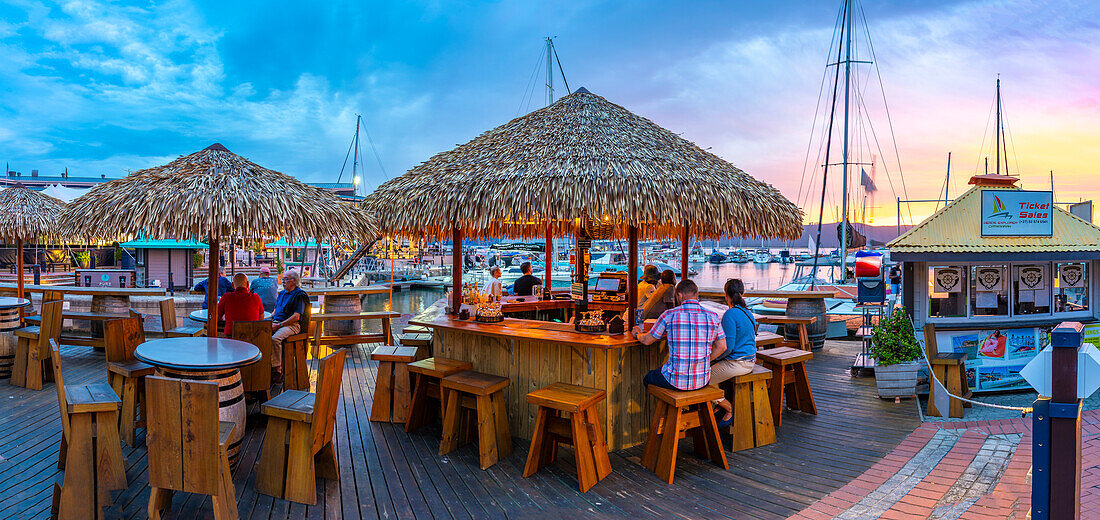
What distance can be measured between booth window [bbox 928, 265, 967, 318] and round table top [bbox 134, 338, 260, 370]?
775 cm

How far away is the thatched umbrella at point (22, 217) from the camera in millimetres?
8734

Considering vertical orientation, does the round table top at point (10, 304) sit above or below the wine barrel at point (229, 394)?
above

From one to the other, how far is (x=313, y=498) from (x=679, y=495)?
102 inches

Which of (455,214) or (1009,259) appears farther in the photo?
(1009,259)

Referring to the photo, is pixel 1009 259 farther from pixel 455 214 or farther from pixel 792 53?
pixel 792 53

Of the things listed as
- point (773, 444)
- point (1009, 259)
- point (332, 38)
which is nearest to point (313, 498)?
point (773, 444)

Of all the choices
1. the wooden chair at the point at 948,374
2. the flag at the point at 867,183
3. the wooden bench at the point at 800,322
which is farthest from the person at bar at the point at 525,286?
the flag at the point at 867,183

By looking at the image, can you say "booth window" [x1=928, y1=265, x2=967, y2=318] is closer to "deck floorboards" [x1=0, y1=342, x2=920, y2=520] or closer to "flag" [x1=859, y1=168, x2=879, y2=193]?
"deck floorboards" [x1=0, y1=342, x2=920, y2=520]

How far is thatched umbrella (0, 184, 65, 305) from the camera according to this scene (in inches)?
344

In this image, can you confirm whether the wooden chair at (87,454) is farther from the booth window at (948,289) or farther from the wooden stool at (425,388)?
the booth window at (948,289)

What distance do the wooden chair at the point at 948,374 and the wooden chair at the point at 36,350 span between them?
403 inches

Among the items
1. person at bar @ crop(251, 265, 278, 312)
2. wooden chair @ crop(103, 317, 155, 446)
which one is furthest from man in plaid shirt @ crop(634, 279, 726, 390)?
person at bar @ crop(251, 265, 278, 312)

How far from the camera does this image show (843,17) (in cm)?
1825

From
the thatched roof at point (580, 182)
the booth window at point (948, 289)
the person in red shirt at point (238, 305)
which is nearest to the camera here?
the thatched roof at point (580, 182)
